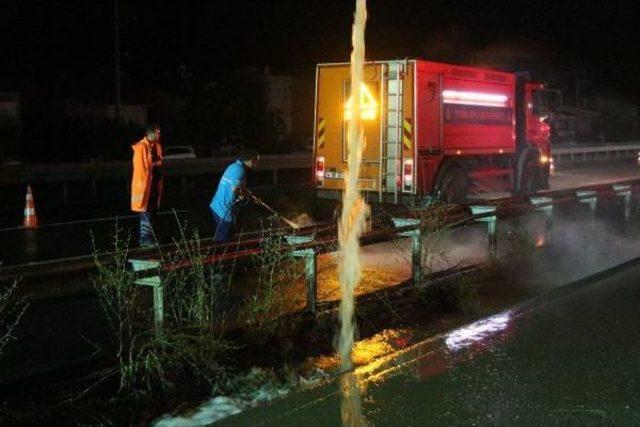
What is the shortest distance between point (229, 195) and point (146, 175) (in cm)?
207

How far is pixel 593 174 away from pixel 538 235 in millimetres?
19060

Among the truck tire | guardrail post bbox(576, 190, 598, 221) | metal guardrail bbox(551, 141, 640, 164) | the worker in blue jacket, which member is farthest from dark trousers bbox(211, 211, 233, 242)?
metal guardrail bbox(551, 141, 640, 164)

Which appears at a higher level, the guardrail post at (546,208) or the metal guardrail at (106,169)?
the metal guardrail at (106,169)

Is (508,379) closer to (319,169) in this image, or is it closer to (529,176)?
(319,169)

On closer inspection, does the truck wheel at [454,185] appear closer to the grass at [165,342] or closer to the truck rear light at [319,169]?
the truck rear light at [319,169]

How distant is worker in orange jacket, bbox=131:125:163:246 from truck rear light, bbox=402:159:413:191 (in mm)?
4756

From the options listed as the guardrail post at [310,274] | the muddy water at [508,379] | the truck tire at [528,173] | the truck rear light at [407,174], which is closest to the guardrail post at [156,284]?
the muddy water at [508,379]

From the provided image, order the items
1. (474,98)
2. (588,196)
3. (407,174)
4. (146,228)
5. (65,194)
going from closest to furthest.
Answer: (146,228), (588,196), (407,174), (474,98), (65,194)

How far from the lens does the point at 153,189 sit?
10.7 m

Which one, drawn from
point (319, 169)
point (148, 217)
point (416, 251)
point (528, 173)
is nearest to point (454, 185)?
point (319, 169)

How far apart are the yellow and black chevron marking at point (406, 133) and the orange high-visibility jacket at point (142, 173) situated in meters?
4.85

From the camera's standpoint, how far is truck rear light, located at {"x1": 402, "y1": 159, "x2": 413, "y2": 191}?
45.0ft

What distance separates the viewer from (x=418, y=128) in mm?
13656

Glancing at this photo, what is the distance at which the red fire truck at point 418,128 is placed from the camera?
13695 millimetres
